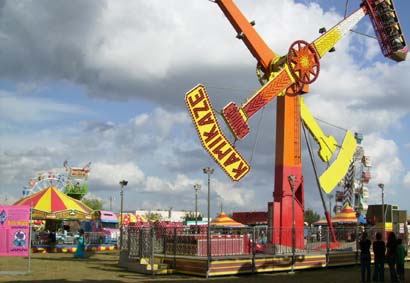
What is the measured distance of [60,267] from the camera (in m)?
21.2

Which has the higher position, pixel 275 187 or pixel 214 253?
pixel 275 187

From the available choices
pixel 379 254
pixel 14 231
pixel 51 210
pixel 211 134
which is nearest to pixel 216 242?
pixel 211 134

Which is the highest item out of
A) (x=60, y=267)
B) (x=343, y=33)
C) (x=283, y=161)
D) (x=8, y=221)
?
(x=343, y=33)

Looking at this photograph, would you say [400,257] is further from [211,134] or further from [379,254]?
[211,134]

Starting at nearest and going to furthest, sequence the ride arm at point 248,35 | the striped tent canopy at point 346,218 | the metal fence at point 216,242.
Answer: the metal fence at point 216,242 → the ride arm at point 248,35 → the striped tent canopy at point 346,218

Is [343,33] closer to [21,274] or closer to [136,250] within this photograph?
[136,250]

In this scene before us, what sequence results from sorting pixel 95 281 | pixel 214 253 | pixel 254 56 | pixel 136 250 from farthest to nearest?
pixel 254 56 < pixel 136 250 < pixel 214 253 < pixel 95 281

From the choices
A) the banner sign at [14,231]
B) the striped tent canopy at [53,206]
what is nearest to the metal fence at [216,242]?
the banner sign at [14,231]

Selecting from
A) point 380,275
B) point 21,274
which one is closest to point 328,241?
point 380,275

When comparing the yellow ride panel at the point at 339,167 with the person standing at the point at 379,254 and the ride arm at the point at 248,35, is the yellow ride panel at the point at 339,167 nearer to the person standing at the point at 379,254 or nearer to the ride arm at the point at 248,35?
the ride arm at the point at 248,35

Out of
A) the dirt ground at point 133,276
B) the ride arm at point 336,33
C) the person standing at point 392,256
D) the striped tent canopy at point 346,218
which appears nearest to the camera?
the person standing at point 392,256

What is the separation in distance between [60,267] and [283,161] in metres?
10.1

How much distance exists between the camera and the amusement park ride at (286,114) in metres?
18.5

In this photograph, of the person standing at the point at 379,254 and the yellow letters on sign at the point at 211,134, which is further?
the yellow letters on sign at the point at 211,134
